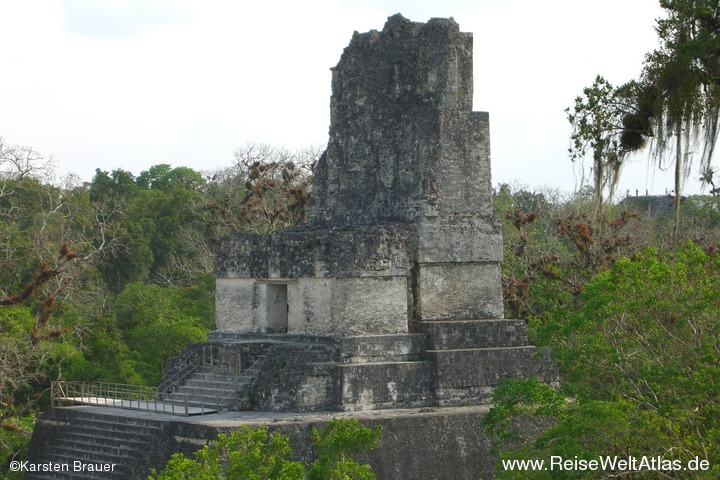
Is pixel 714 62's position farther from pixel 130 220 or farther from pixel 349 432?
pixel 130 220

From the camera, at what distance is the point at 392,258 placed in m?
15.2

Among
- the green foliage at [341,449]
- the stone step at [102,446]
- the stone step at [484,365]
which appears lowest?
the stone step at [102,446]

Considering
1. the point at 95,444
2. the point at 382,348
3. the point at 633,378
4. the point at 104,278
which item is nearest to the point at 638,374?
the point at 633,378

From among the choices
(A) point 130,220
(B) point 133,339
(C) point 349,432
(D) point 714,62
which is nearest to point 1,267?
(B) point 133,339

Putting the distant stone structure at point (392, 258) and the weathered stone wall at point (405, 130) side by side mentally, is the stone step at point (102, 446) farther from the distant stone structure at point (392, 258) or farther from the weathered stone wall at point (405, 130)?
the weathered stone wall at point (405, 130)

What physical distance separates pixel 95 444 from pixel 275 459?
4860 mm

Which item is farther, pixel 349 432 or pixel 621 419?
pixel 349 432

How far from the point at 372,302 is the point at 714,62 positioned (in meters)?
5.44

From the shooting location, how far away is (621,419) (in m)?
10.3

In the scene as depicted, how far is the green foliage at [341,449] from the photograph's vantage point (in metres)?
11.3

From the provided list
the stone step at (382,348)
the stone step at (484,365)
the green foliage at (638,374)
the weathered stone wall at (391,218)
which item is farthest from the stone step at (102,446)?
the green foliage at (638,374)

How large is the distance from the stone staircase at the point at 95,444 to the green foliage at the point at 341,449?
10.7 feet

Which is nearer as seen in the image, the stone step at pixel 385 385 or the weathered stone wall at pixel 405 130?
the stone step at pixel 385 385

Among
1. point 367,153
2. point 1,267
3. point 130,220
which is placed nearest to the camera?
point 367,153
